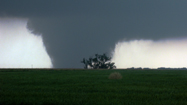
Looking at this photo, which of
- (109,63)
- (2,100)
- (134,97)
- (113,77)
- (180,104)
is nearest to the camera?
(180,104)

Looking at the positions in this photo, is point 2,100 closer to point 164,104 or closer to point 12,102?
point 12,102

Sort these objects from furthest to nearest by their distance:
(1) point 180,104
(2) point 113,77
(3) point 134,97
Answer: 1. (2) point 113,77
2. (3) point 134,97
3. (1) point 180,104

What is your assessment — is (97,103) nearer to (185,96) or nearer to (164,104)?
(164,104)

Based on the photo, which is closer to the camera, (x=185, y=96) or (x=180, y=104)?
(x=180, y=104)

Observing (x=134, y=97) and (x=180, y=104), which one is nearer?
(x=180, y=104)

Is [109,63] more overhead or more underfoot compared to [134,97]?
more overhead

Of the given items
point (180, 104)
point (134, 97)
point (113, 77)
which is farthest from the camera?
point (113, 77)

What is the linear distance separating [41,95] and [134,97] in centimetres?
570

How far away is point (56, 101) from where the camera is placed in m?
14.6

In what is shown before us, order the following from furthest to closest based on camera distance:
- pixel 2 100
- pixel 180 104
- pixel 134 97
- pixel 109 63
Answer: pixel 109 63
pixel 134 97
pixel 2 100
pixel 180 104

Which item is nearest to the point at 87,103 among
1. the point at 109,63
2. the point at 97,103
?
the point at 97,103

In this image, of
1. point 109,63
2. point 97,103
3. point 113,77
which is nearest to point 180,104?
point 97,103

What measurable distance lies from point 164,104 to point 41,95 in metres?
7.48

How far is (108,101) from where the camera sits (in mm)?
14547
